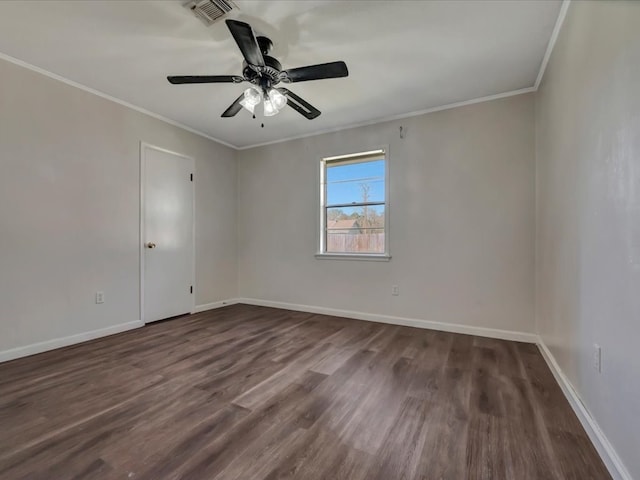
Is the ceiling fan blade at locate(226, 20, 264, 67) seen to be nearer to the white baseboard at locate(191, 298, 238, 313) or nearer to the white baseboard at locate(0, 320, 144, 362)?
the white baseboard at locate(0, 320, 144, 362)

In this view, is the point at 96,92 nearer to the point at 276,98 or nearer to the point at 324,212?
the point at 276,98

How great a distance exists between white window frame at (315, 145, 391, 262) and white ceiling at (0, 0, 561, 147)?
2.41 feet

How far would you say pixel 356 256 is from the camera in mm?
4039

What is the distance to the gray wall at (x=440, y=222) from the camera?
3.15m

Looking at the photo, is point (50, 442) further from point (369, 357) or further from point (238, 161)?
point (238, 161)

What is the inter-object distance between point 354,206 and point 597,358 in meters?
3.00

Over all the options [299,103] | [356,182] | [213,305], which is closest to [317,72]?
[299,103]

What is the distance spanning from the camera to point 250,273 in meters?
Result: 5.02

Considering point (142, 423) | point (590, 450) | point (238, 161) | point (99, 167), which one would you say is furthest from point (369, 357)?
point (238, 161)

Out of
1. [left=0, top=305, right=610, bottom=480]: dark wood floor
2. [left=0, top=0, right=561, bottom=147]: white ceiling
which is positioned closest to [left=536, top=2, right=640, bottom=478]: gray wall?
[left=0, top=305, right=610, bottom=480]: dark wood floor

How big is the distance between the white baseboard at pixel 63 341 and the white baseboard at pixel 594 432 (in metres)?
4.21

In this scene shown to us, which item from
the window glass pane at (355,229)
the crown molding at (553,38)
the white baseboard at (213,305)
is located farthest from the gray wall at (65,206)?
the crown molding at (553,38)

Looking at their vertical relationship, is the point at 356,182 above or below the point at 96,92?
below

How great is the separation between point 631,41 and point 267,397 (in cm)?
265
